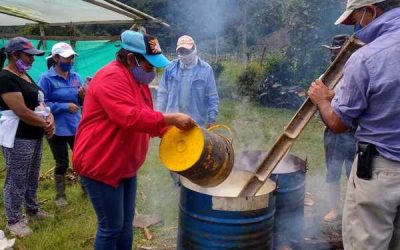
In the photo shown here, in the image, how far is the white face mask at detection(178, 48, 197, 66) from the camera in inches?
204

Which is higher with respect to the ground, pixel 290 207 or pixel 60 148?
pixel 60 148

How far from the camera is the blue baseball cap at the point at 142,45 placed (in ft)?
9.45

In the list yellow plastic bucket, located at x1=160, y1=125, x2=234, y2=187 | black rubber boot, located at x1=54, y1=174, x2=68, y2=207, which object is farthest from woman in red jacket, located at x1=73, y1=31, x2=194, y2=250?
black rubber boot, located at x1=54, y1=174, x2=68, y2=207

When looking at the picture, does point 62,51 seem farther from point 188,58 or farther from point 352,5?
point 352,5

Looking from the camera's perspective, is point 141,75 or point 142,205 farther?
point 142,205

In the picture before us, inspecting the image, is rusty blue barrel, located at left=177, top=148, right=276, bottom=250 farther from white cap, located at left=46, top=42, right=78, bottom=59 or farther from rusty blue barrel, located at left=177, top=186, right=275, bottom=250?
white cap, located at left=46, top=42, right=78, bottom=59

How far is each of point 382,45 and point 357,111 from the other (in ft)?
1.32

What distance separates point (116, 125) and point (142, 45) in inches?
23.1

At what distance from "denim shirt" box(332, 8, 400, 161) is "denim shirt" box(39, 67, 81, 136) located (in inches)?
139

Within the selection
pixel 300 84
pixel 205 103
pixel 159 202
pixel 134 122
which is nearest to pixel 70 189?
pixel 159 202

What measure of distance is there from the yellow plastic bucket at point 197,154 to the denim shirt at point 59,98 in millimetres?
2401

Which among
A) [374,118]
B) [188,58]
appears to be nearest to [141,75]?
[374,118]

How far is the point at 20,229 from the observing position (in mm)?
4484

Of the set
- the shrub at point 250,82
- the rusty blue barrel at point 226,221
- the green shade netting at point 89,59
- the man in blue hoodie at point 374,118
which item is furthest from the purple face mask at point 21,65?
the shrub at point 250,82
